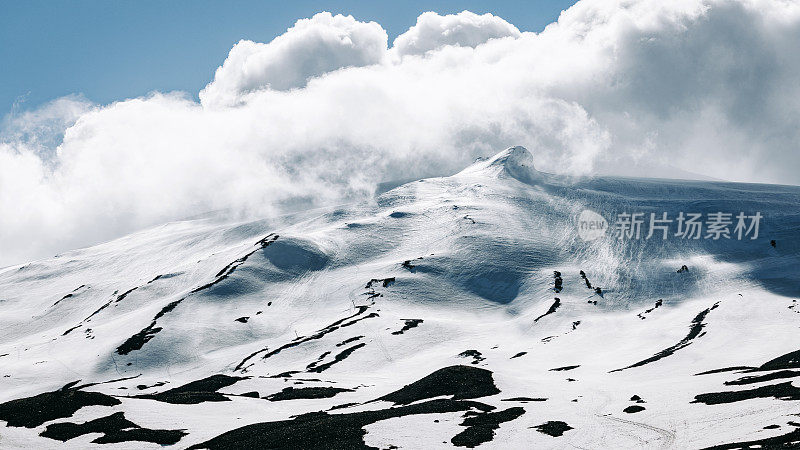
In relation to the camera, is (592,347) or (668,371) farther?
(592,347)

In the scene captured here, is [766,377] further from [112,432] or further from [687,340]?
[112,432]

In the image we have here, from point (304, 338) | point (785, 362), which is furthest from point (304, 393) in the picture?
point (304, 338)

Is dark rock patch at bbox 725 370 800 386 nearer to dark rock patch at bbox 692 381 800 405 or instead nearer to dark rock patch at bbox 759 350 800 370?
dark rock patch at bbox 759 350 800 370

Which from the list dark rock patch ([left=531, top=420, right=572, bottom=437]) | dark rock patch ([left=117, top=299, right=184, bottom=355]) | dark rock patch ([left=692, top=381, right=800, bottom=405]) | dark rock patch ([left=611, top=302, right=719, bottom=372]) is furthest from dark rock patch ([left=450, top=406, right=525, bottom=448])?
dark rock patch ([left=117, top=299, right=184, bottom=355])

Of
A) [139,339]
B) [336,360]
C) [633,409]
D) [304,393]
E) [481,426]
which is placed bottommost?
[336,360]

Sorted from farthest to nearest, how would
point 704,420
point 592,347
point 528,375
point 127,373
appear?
point 127,373 < point 592,347 < point 528,375 < point 704,420

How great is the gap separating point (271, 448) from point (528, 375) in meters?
61.5

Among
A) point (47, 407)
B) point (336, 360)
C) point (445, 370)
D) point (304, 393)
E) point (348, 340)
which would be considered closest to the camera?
point (47, 407)

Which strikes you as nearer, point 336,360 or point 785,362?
point 785,362

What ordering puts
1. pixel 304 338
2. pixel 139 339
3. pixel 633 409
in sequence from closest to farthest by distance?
pixel 633 409 < pixel 304 338 < pixel 139 339

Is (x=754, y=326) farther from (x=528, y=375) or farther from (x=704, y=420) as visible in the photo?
(x=704, y=420)

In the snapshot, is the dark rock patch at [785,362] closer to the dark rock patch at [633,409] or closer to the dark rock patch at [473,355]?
the dark rock patch at [633,409]

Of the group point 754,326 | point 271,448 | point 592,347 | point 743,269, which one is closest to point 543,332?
point 592,347

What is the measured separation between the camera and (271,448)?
6391 cm
